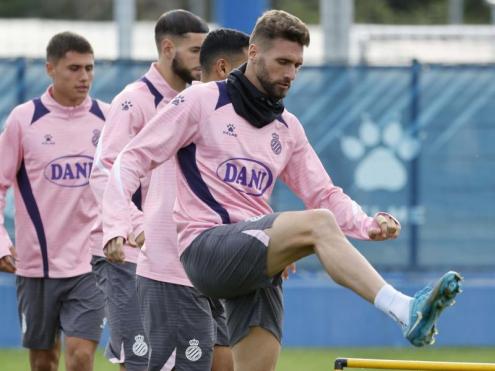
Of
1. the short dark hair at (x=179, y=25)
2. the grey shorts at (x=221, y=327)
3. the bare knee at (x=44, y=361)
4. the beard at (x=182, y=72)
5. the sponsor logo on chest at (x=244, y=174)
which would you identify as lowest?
the bare knee at (x=44, y=361)

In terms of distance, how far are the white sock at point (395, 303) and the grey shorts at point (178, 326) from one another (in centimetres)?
167

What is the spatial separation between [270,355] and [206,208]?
0.82 meters

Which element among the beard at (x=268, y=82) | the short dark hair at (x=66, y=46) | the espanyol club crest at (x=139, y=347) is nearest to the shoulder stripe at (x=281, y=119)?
the beard at (x=268, y=82)

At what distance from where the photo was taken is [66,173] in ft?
29.2

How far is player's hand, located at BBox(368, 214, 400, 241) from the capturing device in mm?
6656

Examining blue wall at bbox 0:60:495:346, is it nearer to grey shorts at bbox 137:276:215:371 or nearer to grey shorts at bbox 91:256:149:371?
grey shorts at bbox 91:256:149:371

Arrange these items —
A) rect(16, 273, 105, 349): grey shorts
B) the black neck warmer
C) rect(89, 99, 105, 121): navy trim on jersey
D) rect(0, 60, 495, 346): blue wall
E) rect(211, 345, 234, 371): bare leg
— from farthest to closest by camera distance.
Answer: rect(0, 60, 495, 346): blue wall < rect(89, 99, 105, 121): navy trim on jersey < rect(16, 273, 105, 349): grey shorts < rect(211, 345, 234, 371): bare leg < the black neck warmer

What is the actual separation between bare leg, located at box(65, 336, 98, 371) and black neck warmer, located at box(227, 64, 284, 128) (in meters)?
2.41

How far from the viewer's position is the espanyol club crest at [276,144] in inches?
275

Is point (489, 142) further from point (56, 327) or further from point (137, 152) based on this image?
point (137, 152)

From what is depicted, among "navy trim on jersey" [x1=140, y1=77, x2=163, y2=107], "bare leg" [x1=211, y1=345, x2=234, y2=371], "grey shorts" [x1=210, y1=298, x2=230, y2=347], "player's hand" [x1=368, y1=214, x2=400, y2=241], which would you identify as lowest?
"bare leg" [x1=211, y1=345, x2=234, y2=371]

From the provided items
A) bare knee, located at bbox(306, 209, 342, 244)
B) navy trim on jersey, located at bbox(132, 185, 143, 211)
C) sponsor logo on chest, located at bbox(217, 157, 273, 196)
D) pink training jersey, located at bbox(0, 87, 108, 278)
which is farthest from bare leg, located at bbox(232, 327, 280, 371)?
pink training jersey, located at bbox(0, 87, 108, 278)

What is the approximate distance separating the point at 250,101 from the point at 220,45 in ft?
3.13

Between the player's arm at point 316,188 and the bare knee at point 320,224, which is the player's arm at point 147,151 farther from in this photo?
the bare knee at point 320,224
